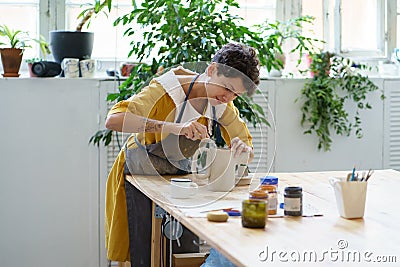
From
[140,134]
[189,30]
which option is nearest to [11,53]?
[189,30]

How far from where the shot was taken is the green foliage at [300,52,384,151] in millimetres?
4109

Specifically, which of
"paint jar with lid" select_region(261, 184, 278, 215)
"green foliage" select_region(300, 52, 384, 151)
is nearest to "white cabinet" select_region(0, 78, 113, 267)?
"green foliage" select_region(300, 52, 384, 151)

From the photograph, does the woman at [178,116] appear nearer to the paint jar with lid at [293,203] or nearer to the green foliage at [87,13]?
the paint jar with lid at [293,203]

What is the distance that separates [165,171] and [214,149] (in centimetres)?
35

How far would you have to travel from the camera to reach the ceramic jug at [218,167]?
2543mm

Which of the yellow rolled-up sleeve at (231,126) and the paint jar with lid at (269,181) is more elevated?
the yellow rolled-up sleeve at (231,126)

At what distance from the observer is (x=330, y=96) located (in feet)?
13.5

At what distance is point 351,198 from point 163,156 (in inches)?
33.4

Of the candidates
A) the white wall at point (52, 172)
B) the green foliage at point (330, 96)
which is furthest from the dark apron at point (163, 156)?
the green foliage at point (330, 96)

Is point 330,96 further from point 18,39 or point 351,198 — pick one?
point 351,198

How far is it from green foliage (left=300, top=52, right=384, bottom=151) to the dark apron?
1.52 m

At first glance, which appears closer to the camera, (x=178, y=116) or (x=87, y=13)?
(x=178, y=116)

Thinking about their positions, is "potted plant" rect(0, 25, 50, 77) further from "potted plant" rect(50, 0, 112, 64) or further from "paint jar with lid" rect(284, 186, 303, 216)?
"paint jar with lid" rect(284, 186, 303, 216)

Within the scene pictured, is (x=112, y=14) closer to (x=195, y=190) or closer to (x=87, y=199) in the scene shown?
(x=87, y=199)
